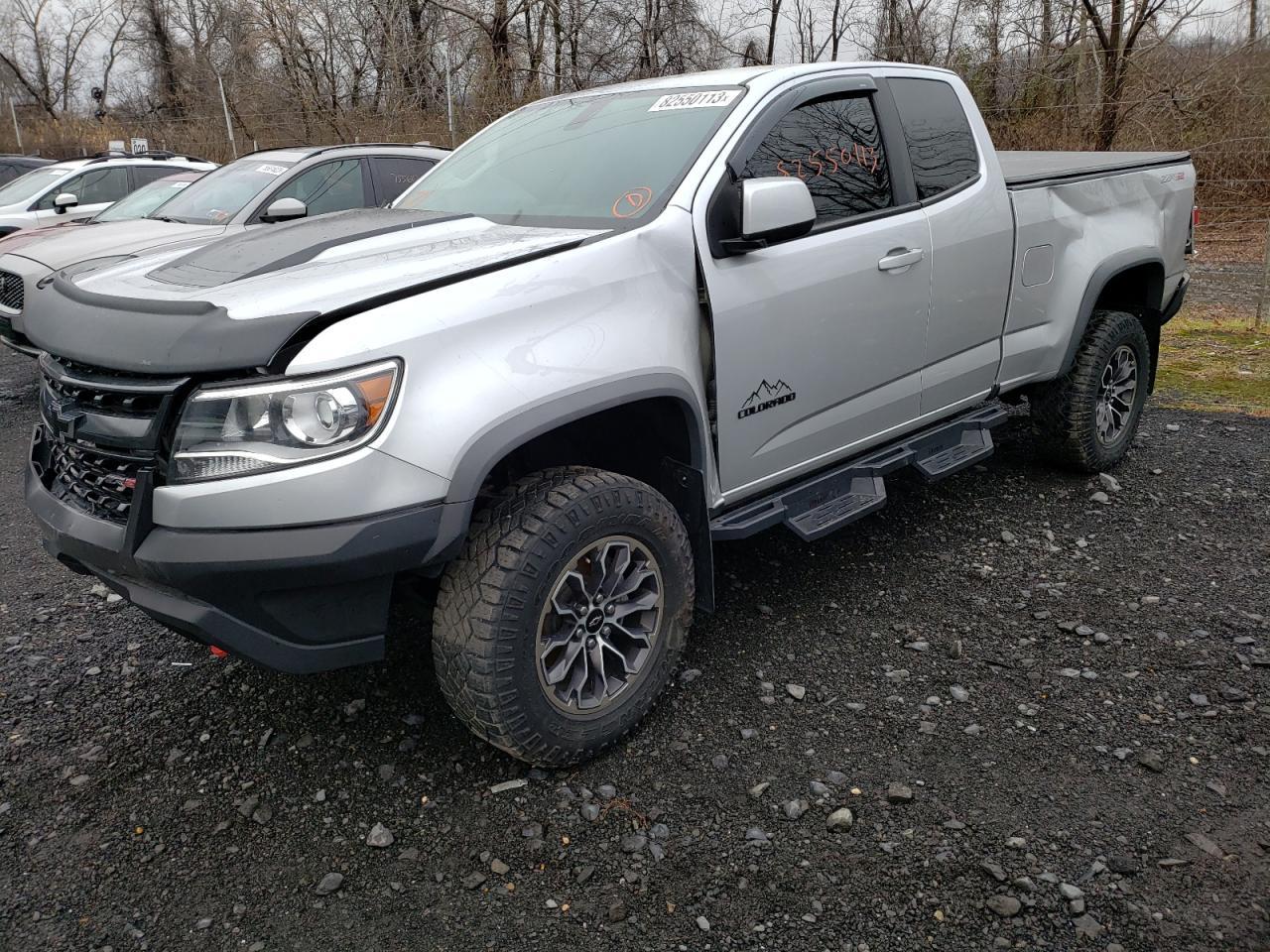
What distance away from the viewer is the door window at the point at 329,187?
7.38 meters

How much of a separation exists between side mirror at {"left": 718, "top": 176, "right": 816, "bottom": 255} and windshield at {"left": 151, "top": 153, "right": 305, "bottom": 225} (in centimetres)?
531

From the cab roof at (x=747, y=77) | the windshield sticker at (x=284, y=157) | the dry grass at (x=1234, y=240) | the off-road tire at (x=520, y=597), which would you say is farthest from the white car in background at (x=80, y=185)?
the dry grass at (x=1234, y=240)

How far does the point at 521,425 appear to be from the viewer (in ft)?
8.46

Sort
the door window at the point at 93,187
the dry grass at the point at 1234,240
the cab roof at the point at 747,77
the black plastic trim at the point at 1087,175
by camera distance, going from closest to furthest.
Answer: the cab roof at the point at 747,77, the black plastic trim at the point at 1087,175, the door window at the point at 93,187, the dry grass at the point at 1234,240

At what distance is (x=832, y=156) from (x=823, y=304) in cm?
64

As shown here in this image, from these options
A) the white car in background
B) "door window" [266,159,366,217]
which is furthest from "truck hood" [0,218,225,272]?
the white car in background

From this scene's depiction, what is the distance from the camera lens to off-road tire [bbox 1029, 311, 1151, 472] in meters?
4.89

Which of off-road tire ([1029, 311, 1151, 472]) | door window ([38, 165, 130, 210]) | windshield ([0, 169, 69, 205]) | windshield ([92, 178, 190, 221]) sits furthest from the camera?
windshield ([0, 169, 69, 205])

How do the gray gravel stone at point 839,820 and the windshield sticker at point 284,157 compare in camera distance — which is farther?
the windshield sticker at point 284,157

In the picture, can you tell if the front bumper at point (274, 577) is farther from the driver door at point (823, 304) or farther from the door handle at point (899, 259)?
the door handle at point (899, 259)

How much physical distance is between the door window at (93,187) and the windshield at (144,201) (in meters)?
2.40

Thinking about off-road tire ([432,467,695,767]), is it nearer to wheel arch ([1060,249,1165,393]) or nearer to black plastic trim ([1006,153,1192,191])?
black plastic trim ([1006,153,1192,191])

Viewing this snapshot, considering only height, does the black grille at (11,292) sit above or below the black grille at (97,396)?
below

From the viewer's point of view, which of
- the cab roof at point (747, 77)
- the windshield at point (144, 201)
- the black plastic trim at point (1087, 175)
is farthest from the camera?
the windshield at point (144, 201)
